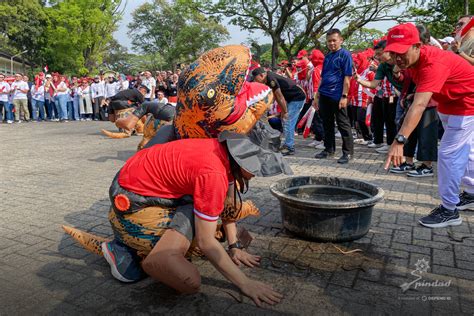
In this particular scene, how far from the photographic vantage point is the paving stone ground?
2.58m

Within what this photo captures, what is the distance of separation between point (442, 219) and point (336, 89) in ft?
11.5

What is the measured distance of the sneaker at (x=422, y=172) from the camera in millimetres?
5987

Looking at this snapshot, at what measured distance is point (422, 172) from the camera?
6.02 m

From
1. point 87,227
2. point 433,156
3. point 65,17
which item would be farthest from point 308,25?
point 87,227

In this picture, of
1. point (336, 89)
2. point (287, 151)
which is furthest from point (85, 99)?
point (336, 89)

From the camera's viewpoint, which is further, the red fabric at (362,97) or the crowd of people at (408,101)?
the red fabric at (362,97)

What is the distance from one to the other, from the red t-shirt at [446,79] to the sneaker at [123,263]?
2730 mm

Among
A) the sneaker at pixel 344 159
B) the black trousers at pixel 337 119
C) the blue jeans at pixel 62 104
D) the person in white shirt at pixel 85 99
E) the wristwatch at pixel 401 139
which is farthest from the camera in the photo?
the person in white shirt at pixel 85 99

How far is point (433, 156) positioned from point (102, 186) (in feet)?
Result: 16.5

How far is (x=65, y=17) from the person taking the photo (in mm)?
31453

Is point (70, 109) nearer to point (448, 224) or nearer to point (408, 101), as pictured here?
point (408, 101)

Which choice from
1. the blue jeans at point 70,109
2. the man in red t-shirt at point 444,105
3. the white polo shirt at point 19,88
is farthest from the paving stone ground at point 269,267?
the blue jeans at point 70,109

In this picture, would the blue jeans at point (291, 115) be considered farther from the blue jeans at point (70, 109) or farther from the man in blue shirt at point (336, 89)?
the blue jeans at point (70, 109)

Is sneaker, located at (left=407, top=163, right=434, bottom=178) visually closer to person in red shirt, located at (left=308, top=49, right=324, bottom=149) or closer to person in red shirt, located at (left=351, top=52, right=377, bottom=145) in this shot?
person in red shirt, located at (left=308, top=49, right=324, bottom=149)
